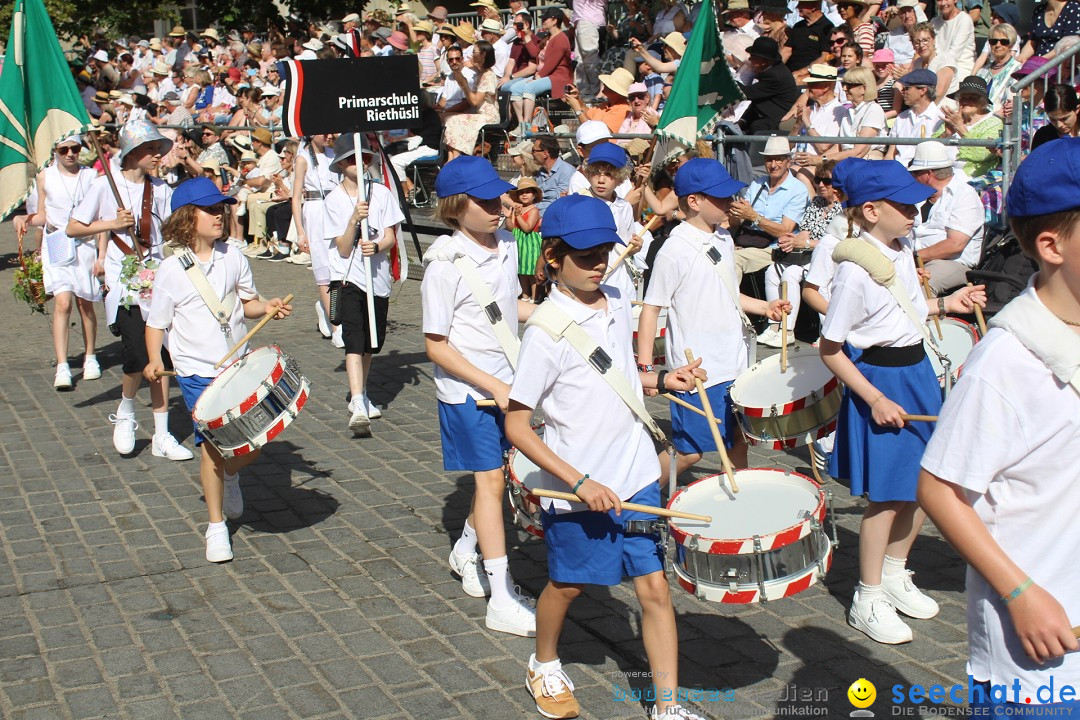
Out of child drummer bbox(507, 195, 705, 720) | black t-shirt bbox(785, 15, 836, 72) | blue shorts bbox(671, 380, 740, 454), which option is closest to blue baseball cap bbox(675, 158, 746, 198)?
blue shorts bbox(671, 380, 740, 454)

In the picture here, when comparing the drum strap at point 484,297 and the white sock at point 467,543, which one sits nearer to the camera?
the drum strap at point 484,297

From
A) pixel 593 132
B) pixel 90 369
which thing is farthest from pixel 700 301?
pixel 90 369

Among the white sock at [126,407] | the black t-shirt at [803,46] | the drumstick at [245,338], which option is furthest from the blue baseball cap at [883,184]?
the black t-shirt at [803,46]

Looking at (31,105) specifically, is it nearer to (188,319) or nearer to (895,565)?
(188,319)

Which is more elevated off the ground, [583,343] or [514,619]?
[583,343]

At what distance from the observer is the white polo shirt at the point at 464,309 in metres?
5.58

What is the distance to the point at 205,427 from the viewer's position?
239 inches

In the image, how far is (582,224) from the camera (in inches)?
166

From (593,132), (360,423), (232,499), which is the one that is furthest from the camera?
(593,132)

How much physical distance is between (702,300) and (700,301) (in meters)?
0.01

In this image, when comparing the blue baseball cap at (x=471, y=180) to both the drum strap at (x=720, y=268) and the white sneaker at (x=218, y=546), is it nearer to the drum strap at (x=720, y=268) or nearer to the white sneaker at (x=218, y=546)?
the drum strap at (x=720, y=268)

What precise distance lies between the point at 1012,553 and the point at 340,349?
9487mm

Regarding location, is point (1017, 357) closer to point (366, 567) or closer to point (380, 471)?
point (366, 567)

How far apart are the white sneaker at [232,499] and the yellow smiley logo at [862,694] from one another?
13.1 feet
